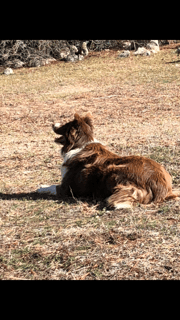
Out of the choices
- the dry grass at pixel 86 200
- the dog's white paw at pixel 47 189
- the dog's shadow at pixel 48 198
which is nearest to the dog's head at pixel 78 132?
the dog's white paw at pixel 47 189

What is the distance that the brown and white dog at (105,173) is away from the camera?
5238 millimetres

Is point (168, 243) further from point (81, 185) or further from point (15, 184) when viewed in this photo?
point (15, 184)

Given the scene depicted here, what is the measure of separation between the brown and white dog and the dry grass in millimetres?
181

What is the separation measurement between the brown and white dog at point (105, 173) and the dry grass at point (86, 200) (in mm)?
181

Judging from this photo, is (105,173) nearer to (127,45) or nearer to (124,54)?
(124,54)

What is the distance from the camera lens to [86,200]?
5699mm

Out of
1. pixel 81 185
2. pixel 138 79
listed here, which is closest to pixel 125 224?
pixel 81 185

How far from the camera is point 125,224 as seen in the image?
184 inches

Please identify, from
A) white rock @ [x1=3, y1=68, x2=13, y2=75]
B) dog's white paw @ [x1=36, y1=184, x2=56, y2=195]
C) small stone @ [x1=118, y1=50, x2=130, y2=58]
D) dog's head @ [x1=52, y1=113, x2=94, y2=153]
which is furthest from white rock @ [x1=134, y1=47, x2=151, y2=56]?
dog's white paw @ [x1=36, y1=184, x2=56, y2=195]

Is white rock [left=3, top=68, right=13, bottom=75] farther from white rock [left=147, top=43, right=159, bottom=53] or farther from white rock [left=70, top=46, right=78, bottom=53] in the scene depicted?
white rock [left=147, top=43, right=159, bottom=53]

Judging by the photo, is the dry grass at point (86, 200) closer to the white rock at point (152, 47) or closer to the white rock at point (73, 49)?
the white rock at point (152, 47)

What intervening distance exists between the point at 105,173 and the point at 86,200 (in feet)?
1.65

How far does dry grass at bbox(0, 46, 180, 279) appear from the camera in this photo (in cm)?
385

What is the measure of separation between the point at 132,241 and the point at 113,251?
0.31 m
